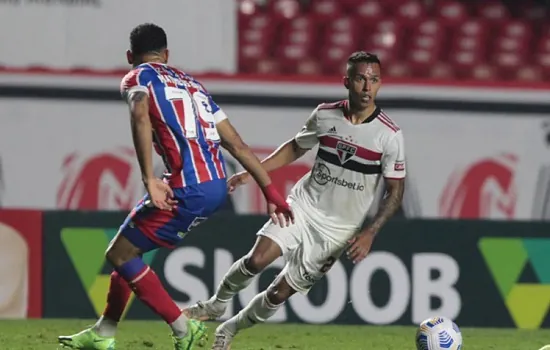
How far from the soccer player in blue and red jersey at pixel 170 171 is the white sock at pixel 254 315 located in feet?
1.57

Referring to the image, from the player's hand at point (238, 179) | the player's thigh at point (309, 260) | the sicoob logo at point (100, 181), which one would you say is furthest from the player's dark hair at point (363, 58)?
the sicoob logo at point (100, 181)

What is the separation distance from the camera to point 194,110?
6238mm

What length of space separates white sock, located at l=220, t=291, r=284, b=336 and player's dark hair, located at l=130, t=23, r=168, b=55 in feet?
4.53

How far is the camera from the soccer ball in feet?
21.4

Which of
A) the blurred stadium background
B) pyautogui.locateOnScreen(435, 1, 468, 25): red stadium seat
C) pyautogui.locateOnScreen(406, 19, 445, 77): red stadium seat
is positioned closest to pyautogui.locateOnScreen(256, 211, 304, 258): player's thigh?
the blurred stadium background

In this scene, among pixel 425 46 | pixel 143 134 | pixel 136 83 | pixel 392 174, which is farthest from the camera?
pixel 425 46

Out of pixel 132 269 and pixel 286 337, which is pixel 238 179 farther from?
pixel 286 337

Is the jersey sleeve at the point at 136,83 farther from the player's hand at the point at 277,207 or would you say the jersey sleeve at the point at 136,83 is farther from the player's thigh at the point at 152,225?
the player's hand at the point at 277,207

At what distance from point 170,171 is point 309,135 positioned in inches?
40.8

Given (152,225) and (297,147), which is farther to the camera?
(297,147)

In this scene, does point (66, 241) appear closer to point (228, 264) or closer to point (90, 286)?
point (90, 286)

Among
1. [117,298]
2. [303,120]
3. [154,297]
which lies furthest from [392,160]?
[303,120]

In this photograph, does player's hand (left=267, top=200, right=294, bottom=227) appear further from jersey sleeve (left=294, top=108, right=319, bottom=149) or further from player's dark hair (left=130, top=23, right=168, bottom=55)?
player's dark hair (left=130, top=23, right=168, bottom=55)

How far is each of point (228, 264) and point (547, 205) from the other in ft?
11.5
